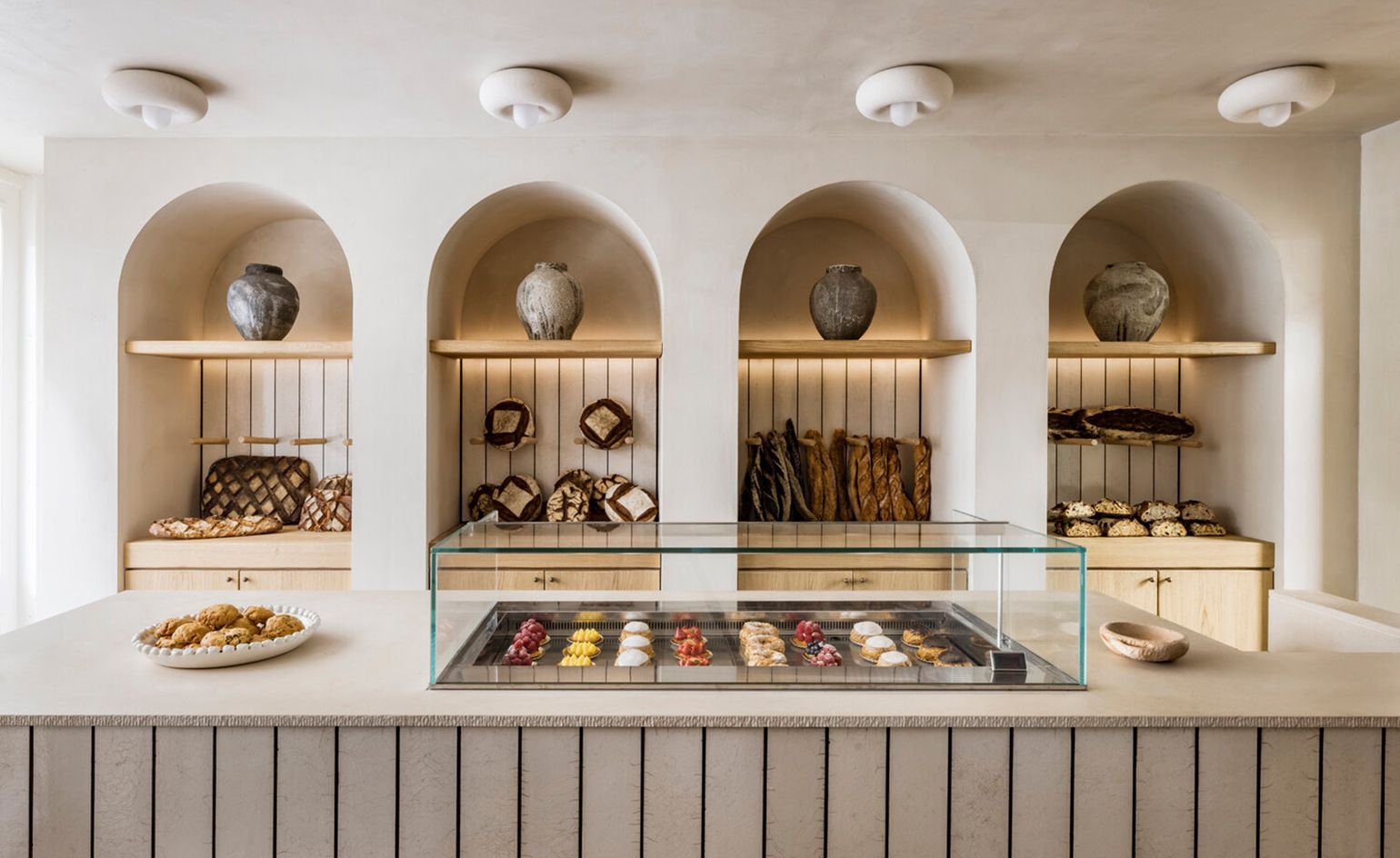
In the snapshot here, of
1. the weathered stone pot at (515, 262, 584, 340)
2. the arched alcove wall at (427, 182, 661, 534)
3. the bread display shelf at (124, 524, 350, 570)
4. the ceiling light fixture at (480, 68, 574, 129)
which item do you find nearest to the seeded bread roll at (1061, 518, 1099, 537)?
the arched alcove wall at (427, 182, 661, 534)

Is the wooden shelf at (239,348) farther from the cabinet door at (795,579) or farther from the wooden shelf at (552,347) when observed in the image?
the cabinet door at (795,579)

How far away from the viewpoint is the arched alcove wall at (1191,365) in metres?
3.20

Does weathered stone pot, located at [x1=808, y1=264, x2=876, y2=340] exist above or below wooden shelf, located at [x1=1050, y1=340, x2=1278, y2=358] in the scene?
above

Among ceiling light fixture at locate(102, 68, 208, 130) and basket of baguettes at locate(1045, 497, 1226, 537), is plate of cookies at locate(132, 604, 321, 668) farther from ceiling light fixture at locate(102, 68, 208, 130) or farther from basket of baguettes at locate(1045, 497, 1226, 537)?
basket of baguettes at locate(1045, 497, 1226, 537)

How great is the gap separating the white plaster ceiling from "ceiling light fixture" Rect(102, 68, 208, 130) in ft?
0.14

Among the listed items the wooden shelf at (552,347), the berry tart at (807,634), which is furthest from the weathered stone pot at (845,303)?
the berry tart at (807,634)

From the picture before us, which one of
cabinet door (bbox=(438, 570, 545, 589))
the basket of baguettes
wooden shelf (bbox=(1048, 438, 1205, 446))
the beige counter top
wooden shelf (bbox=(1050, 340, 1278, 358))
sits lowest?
the beige counter top

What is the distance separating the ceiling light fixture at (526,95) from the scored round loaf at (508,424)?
4.66ft

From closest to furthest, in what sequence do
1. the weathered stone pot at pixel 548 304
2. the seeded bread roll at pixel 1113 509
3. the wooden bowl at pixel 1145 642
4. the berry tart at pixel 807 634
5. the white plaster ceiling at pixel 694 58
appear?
the wooden bowl at pixel 1145 642 < the berry tart at pixel 807 634 < the white plaster ceiling at pixel 694 58 < the weathered stone pot at pixel 548 304 < the seeded bread roll at pixel 1113 509

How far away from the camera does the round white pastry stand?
1522mm

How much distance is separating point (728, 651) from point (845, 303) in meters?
2.05

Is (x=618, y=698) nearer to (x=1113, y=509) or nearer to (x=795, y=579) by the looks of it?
Result: (x=795, y=579)

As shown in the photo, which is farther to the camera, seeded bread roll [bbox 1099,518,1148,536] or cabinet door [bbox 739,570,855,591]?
seeded bread roll [bbox 1099,518,1148,536]

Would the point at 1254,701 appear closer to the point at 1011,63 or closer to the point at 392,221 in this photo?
the point at 1011,63
